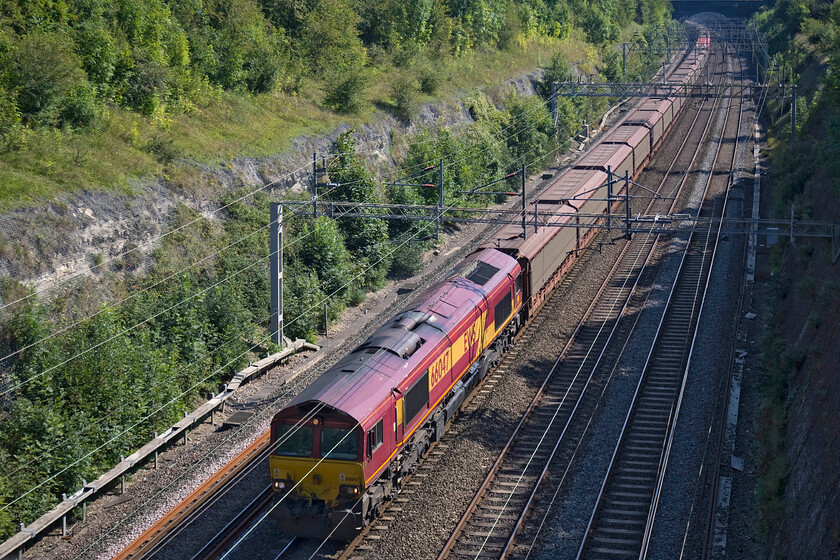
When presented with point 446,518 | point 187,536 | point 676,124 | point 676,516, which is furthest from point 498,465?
point 676,124

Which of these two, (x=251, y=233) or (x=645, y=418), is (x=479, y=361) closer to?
(x=645, y=418)

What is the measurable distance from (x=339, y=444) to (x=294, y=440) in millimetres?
913

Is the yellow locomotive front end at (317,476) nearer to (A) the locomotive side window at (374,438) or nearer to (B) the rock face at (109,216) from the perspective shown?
(A) the locomotive side window at (374,438)

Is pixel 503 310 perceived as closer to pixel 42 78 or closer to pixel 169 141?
pixel 169 141

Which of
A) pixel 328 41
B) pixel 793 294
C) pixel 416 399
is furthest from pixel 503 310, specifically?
pixel 328 41

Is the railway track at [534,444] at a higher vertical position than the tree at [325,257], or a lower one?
lower

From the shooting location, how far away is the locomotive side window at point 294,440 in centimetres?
1602

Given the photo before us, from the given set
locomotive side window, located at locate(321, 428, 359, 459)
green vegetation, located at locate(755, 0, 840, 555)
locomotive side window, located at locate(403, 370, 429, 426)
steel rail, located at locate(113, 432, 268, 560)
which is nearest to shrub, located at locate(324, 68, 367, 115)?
green vegetation, located at locate(755, 0, 840, 555)

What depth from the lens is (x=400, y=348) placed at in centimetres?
1827

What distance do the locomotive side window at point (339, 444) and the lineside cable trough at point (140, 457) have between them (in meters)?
6.16

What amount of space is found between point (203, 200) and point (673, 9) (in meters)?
141

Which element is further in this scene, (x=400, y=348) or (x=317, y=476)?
(x=400, y=348)

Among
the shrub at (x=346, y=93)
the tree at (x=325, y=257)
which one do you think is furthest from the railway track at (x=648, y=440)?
the shrub at (x=346, y=93)

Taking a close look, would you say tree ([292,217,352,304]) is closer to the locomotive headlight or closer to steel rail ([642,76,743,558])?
steel rail ([642,76,743,558])
